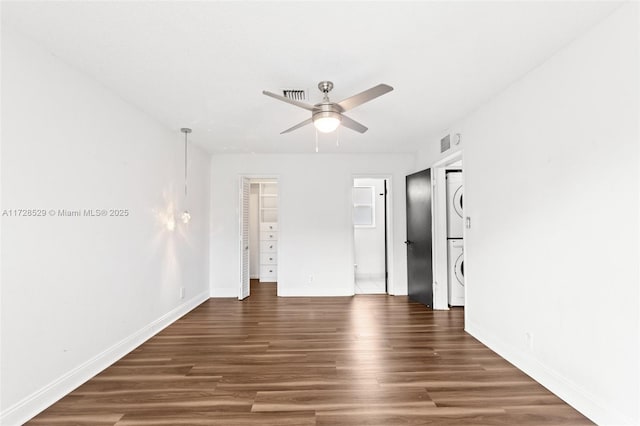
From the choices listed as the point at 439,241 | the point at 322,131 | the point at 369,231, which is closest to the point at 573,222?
the point at 322,131

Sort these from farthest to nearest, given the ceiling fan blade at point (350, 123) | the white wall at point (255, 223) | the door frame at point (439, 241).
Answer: the white wall at point (255, 223)
the door frame at point (439, 241)
the ceiling fan blade at point (350, 123)

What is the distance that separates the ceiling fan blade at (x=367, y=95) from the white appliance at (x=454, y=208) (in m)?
2.81

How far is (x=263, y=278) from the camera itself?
22.3 ft

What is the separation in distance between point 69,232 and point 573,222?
11.6 feet

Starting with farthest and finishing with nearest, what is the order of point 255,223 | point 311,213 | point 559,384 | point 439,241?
point 255,223
point 311,213
point 439,241
point 559,384

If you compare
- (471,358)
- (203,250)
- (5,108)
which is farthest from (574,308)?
(203,250)

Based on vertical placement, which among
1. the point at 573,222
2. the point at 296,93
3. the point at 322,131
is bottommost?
the point at 573,222

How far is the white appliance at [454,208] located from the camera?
4.60m

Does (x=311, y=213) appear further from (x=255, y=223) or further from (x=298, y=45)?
(x=298, y=45)

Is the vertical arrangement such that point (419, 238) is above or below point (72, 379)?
above

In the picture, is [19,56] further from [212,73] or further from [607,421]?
[607,421]

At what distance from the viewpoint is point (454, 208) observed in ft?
15.2

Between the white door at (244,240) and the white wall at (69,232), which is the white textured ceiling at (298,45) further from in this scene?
the white door at (244,240)

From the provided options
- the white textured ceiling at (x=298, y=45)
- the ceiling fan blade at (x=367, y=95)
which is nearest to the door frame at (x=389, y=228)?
the white textured ceiling at (x=298, y=45)
